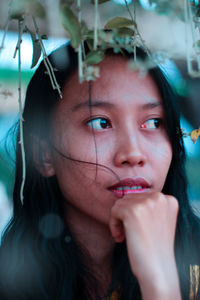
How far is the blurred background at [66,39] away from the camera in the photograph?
757mm

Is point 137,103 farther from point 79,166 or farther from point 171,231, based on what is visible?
point 171,231

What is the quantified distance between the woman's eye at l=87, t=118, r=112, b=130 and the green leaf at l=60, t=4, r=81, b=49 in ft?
1.40

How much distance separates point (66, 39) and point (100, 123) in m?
0.35

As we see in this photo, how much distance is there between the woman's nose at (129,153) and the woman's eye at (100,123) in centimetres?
9

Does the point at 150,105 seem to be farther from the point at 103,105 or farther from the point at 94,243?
the point at 94,243

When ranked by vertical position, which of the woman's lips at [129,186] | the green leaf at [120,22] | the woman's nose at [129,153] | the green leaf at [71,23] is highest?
the green leaf at [120,22]

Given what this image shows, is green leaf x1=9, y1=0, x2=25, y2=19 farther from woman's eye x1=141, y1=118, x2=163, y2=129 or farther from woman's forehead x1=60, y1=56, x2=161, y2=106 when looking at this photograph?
woman's eye x1=141, y1=118, x2=163, y2=129

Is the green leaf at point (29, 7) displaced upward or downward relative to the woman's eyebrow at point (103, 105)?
upward

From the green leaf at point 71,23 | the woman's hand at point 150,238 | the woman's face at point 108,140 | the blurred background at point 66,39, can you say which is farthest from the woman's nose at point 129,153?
the green leaf at point 71,23

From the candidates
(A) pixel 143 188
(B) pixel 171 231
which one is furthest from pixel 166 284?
(A) pixel 143 188

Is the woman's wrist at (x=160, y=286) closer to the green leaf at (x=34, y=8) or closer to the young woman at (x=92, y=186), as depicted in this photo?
the young woman at (x=92, y=186)

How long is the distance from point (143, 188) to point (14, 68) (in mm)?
659

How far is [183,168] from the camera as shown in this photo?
56.2 inches

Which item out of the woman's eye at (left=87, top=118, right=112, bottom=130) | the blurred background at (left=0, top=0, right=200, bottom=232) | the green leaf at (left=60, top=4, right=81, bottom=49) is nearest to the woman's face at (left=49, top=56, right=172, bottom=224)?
the woman's eye at (left=87, top=118, right=112, bottom=130)
